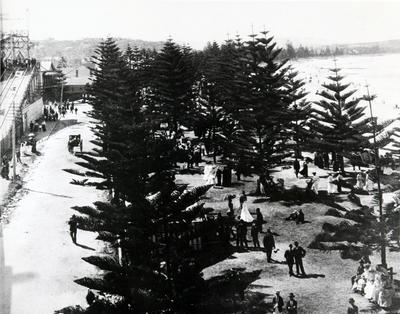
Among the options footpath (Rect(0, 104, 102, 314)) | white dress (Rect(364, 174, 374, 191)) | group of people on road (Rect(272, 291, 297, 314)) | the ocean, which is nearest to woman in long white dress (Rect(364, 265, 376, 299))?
group of people on road (Rect(272, 291, 297, 314))

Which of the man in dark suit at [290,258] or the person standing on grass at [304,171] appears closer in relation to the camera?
the man in dark suit at [290,258]

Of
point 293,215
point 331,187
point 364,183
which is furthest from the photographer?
point 364,183

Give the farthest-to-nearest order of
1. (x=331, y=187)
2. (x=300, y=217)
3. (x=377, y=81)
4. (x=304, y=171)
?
(x=377, y=81)
(x=304, y=171)
(x=331, y=187)
(x=300, y=217)

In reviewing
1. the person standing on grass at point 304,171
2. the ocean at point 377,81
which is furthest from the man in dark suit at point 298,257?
the ocean at point 377,81

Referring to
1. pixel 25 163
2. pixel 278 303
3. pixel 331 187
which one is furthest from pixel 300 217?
pixel 25 163

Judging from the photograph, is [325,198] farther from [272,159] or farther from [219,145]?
[219,145]

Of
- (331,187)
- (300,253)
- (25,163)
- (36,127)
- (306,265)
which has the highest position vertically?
(36,127)

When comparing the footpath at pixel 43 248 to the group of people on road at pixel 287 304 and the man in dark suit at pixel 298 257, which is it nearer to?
the group of people on road at pixel 287 304

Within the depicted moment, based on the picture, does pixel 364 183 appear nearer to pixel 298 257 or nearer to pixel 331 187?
pixel 331 187

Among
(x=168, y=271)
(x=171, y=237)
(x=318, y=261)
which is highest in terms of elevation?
(x=171, y=237)

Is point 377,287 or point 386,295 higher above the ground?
point 377,287

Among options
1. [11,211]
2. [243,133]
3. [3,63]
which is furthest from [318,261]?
[3,63]
